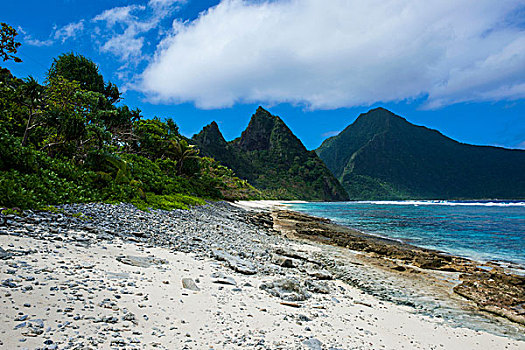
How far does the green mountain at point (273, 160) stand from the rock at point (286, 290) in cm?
12542

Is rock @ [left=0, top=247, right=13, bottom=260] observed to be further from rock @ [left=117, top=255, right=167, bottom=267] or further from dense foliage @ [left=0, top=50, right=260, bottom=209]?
dense foliage @ [left=0, top=50, right=260, bottom=209]

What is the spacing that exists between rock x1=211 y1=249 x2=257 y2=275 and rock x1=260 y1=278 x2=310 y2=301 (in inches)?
41.0

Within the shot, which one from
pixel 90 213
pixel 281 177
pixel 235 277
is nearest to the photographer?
pixel 235 277

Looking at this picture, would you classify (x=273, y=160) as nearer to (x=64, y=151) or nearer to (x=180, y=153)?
(x=180, y=153)

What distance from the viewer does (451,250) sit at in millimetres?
18125

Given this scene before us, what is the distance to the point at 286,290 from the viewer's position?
658 centimetres

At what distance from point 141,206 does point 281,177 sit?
147 m

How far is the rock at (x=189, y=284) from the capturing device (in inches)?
223

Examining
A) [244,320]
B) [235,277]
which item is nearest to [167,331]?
[244,320]

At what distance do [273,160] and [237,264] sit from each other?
547 feet

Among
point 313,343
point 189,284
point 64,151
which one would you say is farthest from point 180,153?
point 313,343

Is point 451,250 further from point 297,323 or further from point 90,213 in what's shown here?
point 90,213

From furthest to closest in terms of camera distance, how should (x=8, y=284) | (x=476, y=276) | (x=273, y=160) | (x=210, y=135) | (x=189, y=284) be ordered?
(x=273, y=160), (x=210, y=135), (x=476, y=276), (x=189, y=284), (x=8, y=284)

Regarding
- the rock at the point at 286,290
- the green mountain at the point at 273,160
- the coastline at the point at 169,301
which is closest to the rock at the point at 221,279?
the coastline at the point at 169,301
